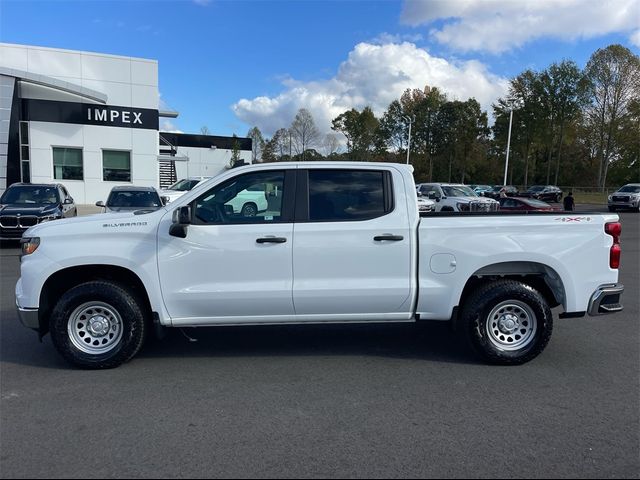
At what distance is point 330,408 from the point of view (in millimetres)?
4016

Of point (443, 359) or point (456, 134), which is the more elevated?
point (456, 134)

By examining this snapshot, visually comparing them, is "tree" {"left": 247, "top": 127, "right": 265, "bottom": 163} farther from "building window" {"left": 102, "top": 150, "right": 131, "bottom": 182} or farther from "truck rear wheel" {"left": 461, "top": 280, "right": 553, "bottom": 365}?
"truck rear wheel" {"left": 461, "top": 280, "right": 553, "bottom": 365}

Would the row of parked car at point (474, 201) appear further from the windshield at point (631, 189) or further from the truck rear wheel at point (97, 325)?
the truck rear wheel at point (97, 325)

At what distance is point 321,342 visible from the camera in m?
5.77

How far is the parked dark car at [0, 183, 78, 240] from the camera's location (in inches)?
504

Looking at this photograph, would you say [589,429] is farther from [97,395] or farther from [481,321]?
[97,395]

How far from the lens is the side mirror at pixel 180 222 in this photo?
4.60m

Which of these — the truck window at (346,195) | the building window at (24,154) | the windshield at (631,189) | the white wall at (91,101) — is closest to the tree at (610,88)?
the windshield at (631,189)

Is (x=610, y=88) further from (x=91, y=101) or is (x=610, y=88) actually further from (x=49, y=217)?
(x=49, y=217)

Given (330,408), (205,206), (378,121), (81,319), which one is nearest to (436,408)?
(330,408)

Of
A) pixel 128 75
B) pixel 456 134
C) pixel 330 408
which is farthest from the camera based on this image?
pixel 456 134

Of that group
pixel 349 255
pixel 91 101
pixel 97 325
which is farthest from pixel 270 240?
pixel 91 101

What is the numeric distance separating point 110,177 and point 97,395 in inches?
976

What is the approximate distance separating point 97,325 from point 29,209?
9.86m
